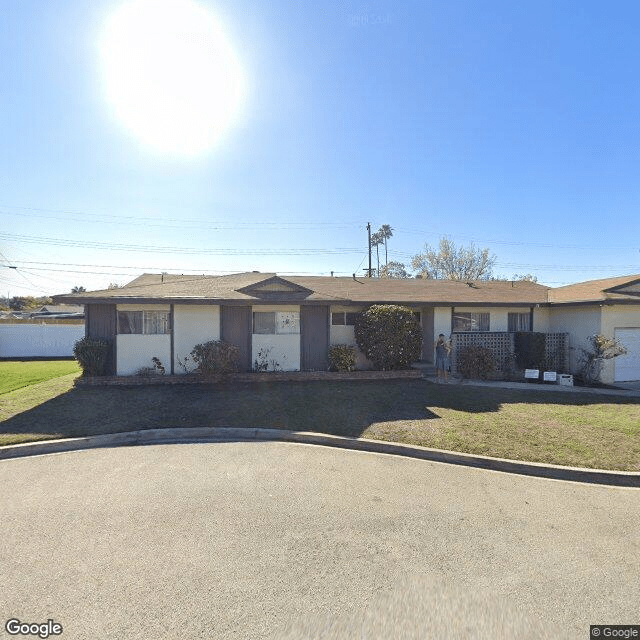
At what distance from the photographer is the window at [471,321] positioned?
13.9 metres

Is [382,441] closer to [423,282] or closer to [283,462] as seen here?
[283,462]

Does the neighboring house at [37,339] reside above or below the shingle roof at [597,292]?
below

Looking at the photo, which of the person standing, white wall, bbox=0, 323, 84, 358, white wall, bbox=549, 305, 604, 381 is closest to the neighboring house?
white wall, bbox=0, 323, 84, 358

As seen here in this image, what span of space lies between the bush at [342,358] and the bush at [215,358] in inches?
125

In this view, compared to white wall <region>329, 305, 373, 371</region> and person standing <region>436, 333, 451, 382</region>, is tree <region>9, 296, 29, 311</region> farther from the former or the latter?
person standing <region>436, 333, 451, 382</region>

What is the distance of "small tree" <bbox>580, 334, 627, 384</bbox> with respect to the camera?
459 inches

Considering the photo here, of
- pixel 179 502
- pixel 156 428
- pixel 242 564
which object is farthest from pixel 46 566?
pixel 156 428

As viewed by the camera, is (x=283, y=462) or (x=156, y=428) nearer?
(x=283, y=462)

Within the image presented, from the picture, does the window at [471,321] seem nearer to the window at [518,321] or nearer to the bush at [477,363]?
the window at [518,321]

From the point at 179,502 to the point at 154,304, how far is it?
28.1ft

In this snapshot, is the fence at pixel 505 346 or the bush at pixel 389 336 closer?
the bush at pixel 389 336

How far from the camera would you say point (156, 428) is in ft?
21.5

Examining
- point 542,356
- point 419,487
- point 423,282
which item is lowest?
point 419,487

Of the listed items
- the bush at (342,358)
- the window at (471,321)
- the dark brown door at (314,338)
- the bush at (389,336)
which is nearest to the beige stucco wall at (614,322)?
the window at (471,321)
